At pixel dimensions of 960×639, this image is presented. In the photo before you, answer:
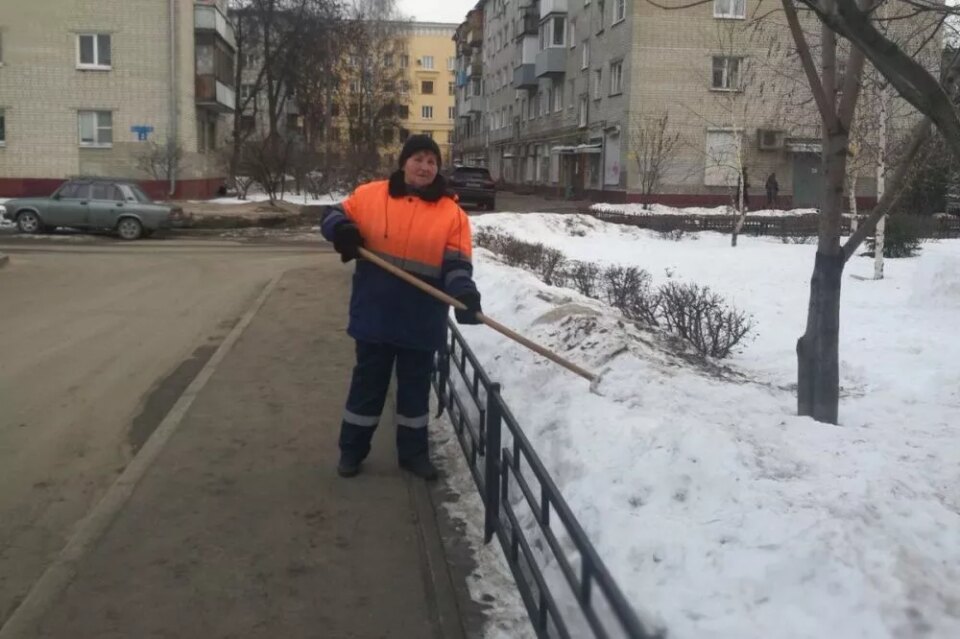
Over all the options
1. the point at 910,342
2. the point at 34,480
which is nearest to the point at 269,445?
the point at 34,480

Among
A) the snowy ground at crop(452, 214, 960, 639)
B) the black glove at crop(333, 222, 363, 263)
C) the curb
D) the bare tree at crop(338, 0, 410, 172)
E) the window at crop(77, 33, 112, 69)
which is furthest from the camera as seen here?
the bare tree at crop(338, 0, 410, 172)

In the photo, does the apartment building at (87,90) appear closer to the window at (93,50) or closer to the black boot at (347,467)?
the window at (93,50)

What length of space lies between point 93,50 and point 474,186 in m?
14.3

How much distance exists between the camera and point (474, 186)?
3180 centimetres

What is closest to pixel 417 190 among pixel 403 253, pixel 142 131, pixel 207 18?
pixel 403 253

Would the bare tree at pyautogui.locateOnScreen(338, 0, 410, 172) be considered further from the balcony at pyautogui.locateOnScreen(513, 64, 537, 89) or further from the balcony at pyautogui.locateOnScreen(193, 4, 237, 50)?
the balcony at pyautogui.locateOnScreen(193, 4, 237, 50)

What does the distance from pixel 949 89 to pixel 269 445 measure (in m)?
4.05

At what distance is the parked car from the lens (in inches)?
846

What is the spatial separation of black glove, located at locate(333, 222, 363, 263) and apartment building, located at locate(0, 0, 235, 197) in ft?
99.3

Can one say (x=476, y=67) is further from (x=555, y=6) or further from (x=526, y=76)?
(x=555, y=6)

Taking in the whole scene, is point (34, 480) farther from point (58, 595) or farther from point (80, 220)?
point (80, 220)

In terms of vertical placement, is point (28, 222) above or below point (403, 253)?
below

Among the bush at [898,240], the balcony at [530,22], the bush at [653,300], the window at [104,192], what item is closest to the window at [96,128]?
the window at [104,192]

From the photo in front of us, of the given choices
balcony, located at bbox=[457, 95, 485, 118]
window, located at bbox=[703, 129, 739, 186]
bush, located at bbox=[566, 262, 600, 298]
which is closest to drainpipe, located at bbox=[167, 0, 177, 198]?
window, located at bbox=[703, 129, 739, 186]
